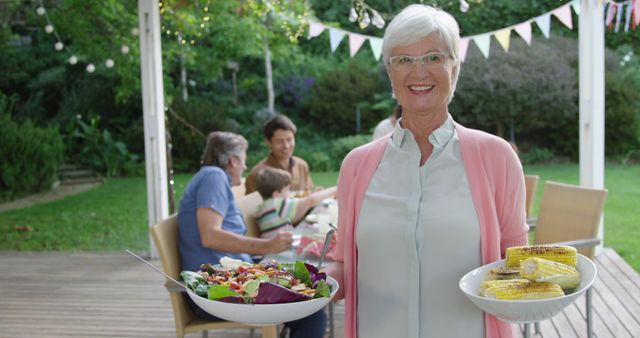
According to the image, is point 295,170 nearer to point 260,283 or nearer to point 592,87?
point 592,87

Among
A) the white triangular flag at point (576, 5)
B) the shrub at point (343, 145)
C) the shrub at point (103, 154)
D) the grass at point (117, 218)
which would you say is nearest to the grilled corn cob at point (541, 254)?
the white triangular flag at point (576, 5)

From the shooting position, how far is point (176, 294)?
2.74 meters

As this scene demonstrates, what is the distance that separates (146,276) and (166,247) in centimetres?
274

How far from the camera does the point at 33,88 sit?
→ 12703mm

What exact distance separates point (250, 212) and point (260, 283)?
7.18 ft

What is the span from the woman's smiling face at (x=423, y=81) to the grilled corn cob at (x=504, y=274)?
1.21 feet

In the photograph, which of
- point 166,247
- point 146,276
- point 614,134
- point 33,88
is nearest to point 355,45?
point 146,276

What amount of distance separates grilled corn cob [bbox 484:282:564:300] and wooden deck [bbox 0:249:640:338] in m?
2.41

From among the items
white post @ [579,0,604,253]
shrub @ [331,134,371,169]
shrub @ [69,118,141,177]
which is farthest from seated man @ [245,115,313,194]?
shrub @ [69,118,141,177]

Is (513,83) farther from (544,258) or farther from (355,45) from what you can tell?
(544,258)

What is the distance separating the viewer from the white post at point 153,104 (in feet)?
18.5

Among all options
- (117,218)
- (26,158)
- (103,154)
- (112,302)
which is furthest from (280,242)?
(103,154)

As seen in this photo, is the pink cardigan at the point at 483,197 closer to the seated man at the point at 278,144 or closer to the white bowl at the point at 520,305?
the white bowl at the point at 520,305

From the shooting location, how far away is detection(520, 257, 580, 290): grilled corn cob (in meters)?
1.45
